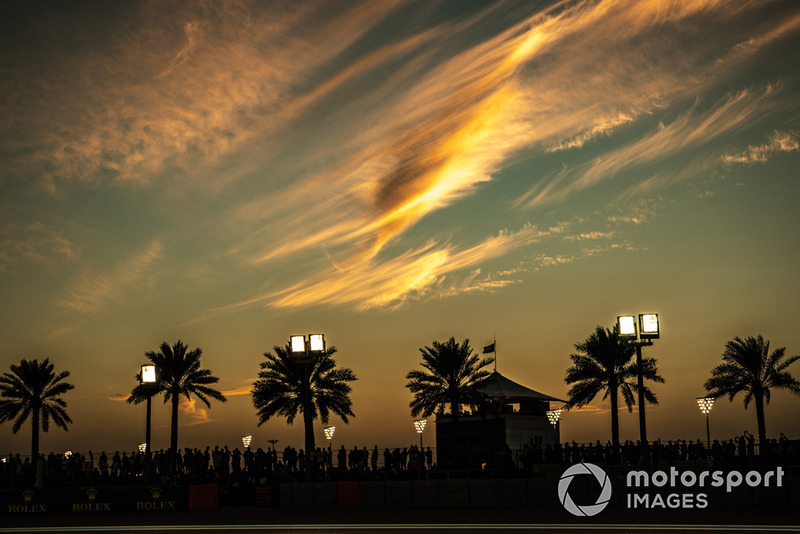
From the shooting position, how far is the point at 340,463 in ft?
121

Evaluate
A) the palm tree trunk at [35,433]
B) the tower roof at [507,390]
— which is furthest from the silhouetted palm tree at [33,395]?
the tower roof at [507,390]

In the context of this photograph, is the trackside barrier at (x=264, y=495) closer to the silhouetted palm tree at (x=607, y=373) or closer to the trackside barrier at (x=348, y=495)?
the trackside barrier at (x=348, y=495)

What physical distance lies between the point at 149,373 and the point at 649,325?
19.0 m

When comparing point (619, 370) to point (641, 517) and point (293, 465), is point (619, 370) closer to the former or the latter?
point (293, 465)

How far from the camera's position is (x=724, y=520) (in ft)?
76.4

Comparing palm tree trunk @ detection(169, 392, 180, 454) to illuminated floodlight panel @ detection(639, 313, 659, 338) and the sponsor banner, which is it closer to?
the sponsor banner

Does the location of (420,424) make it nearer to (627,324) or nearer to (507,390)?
(507,390)

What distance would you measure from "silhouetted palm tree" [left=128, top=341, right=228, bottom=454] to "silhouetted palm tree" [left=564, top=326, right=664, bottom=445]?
2400 centimetres

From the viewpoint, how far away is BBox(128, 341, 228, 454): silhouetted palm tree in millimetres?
56250

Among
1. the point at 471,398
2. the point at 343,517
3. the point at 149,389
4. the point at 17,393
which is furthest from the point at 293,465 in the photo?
the point at 17,393

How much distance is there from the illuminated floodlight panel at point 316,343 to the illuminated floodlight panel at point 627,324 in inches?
441

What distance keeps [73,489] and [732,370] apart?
43008 mm

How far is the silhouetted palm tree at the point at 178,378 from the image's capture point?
5625cm

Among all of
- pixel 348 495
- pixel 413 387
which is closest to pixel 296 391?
pixel 413 387
